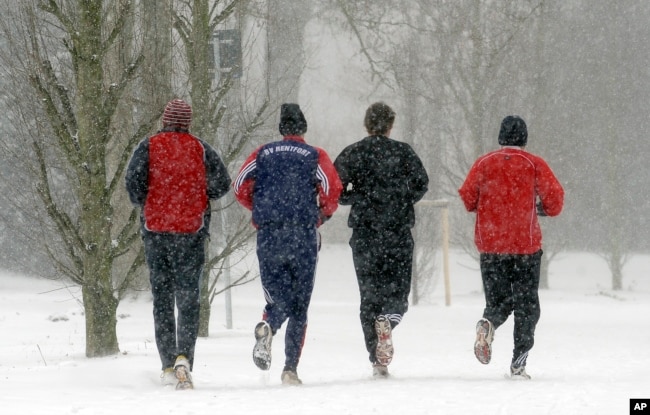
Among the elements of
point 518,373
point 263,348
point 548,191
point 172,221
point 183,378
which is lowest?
point 518,373

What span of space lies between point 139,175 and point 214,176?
49cm

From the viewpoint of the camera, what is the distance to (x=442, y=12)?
71.7 feet

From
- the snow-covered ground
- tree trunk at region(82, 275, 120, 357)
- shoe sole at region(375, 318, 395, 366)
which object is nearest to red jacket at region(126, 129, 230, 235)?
the snow-covered ground

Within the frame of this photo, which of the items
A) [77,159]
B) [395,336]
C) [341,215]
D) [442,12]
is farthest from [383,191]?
[341,215]

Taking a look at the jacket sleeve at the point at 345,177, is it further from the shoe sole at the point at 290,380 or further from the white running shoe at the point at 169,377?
the white running shoe at the point at 169,377

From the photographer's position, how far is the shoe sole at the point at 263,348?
232 inches

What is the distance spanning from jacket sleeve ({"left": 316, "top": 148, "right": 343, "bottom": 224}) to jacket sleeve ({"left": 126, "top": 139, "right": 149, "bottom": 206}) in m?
1.13

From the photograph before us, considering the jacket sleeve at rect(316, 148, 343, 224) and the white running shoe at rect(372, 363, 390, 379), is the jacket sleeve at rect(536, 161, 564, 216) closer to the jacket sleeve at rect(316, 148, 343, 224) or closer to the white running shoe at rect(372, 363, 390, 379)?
the jacket sleeve at rect(316, 148, 343, 224)

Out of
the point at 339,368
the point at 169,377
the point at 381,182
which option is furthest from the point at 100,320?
the point at 381,182

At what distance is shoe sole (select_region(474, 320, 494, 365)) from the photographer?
6.41 metres

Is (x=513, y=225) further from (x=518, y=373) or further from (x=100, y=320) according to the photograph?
A: (x=100, y=320)

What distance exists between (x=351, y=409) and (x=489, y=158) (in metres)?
2.59

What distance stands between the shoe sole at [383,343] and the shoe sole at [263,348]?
31.8 inches

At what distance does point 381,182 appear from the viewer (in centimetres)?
666
